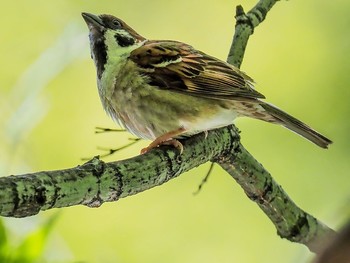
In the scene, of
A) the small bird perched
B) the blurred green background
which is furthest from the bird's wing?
the blurred green background

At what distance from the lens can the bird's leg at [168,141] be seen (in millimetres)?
1681

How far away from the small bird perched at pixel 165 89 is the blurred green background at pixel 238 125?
99cm

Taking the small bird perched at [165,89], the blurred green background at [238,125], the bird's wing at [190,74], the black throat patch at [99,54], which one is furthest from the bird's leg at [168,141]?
the blurred green background at [238,125]

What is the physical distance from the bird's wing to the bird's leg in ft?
0.58

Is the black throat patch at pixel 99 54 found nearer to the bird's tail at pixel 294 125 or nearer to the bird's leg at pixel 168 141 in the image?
the bird's leg at pixel 168 141

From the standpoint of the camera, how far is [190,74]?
2135 mm

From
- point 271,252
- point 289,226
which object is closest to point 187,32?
point 271,252

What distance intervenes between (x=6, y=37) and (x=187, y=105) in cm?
165

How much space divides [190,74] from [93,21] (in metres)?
0.30

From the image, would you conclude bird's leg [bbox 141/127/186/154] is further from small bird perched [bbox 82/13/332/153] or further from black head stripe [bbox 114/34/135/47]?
black head stripe [bbox 114/34/135/47]

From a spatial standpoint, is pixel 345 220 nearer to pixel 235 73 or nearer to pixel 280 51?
pixel 235 73

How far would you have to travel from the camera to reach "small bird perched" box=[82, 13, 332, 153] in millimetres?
2021

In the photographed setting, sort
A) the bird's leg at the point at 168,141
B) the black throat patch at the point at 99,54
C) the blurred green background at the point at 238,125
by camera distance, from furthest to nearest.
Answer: the blurred green background at the point at 238,125 < the black throat patch at the point at 99,54 < the bird's leg at the point at 168,141

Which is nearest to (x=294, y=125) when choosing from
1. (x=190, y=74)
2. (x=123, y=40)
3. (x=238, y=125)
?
(x=190, y=74)
